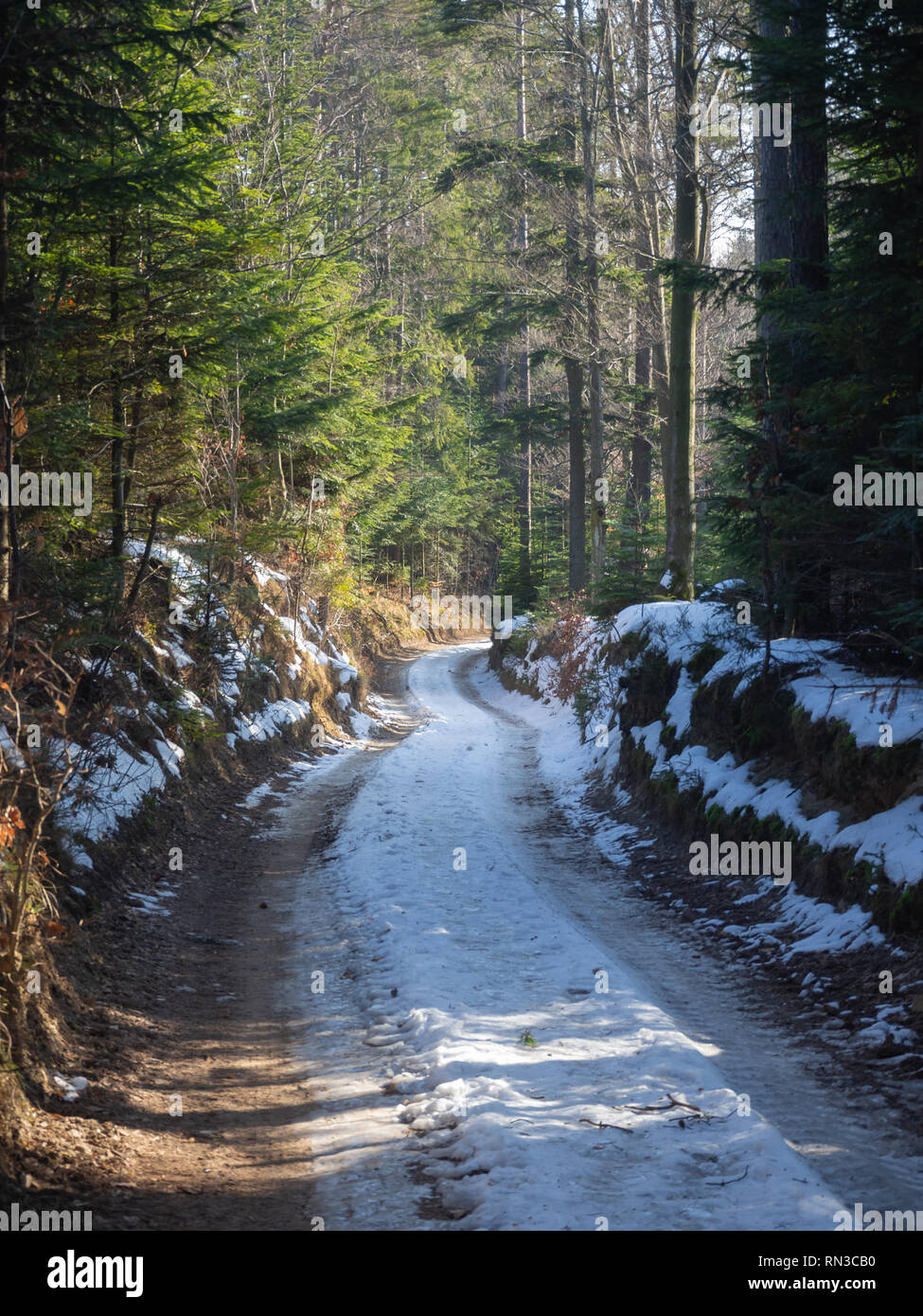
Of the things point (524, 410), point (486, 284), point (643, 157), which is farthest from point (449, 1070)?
point (524, 410)

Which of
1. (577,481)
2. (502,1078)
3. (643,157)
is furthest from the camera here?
(577,481)

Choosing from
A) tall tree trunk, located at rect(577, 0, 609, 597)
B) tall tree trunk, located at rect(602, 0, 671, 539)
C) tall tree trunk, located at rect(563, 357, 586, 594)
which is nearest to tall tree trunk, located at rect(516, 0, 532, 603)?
tall tree trunk, located at rect(563, 357, 586, 594)

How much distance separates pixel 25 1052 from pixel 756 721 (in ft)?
24.1

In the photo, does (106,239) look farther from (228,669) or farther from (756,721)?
(756,721)

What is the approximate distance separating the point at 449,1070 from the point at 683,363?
13.6 metres

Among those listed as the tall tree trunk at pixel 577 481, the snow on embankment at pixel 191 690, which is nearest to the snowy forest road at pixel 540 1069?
the snow on embankment at pixel 191 690

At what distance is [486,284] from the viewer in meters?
24.7

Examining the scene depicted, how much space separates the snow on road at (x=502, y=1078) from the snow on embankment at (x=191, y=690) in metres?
2.25

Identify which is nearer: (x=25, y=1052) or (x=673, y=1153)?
(x=673, y=1153)

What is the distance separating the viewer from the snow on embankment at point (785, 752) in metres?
6.91

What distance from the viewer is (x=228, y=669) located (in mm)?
14914

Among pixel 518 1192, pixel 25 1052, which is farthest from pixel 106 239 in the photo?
pixel 518 1192

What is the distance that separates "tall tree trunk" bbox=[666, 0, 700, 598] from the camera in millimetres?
15805

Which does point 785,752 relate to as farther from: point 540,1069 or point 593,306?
point 593,306
